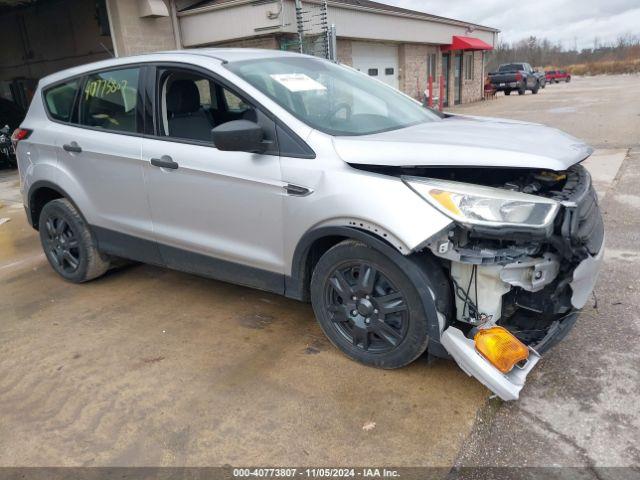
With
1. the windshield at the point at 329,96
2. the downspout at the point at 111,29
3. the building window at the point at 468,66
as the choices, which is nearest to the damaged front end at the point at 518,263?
the windshield at the point at 329,96

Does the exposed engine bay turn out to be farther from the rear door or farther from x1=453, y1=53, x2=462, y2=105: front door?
x1=453, y1=53, x2=462, y2=105: front door

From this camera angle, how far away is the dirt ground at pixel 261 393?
2.42 meters

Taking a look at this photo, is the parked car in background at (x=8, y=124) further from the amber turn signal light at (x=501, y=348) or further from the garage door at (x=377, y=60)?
the amber turn signal light at (x=501, y=348)

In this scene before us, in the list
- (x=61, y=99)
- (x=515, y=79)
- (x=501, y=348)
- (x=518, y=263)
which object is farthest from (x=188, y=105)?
(x=515, y=79)

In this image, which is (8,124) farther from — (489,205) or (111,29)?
(489,205)

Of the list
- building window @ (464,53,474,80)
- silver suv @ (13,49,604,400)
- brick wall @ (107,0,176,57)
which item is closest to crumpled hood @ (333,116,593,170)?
silver suv @ (13,49,604,400)

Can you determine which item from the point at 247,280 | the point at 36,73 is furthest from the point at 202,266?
the point at 36,73

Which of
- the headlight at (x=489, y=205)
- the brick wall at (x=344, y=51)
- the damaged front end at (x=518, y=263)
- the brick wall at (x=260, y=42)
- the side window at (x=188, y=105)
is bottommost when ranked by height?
the damaged front end at (x=518, y=263)

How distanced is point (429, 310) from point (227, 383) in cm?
123

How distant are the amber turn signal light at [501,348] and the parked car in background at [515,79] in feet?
101

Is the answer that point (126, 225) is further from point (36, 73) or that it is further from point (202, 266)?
point (36, 73)

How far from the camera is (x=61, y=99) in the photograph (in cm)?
429

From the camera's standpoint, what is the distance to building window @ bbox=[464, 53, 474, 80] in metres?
26.5

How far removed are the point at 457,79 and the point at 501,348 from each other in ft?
84.4
